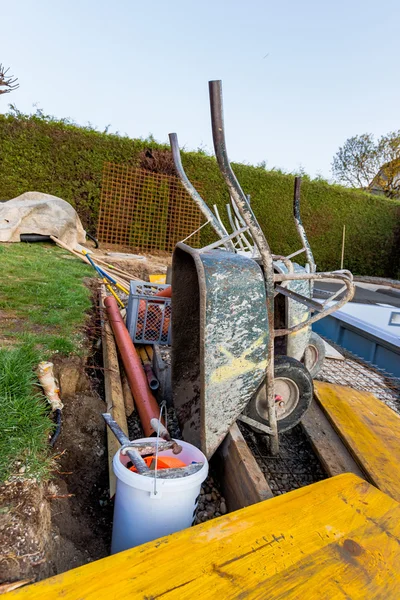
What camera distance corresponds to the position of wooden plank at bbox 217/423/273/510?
154 cm

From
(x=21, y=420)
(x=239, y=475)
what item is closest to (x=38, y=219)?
(x=21, y=420)

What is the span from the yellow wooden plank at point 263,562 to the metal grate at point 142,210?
7964mm

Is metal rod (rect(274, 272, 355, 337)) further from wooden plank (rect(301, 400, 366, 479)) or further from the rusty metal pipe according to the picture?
the rusty metal pipe

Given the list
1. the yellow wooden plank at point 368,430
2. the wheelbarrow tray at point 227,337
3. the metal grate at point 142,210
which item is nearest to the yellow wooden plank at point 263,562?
the wheelbarrow tray at point 227,337

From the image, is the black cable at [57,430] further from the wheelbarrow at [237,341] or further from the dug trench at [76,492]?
the wheelbarrow at [237,341]

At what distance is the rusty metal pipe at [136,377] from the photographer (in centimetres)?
234

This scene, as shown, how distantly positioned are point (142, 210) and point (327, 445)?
788 centimetres

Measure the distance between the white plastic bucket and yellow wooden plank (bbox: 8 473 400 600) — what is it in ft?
0.79

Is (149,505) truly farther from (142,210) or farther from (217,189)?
(217,189)

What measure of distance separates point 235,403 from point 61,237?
623 cm

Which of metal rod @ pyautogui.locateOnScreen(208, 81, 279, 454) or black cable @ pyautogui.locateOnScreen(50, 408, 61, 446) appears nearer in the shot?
metal rod @ pyautogui.locateOnScreen(208, 81, 279, 454)

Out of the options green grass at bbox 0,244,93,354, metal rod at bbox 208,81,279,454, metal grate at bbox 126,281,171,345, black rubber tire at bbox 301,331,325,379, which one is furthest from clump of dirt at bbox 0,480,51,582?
black rubber tire at bbox 301,331,325,379

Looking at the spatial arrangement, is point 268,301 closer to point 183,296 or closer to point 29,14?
point 183,296

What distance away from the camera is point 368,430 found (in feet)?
7.46
